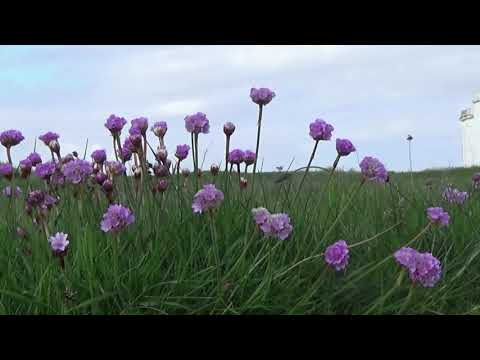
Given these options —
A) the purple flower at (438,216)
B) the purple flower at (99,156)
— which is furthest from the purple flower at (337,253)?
the purple flower at (99,156)

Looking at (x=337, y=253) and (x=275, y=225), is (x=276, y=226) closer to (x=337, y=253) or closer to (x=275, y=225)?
(x=275, y=225)

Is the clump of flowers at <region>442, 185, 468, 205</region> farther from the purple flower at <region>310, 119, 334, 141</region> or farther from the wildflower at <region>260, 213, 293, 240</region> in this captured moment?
the wildflower at <region>260, 213, 293, 240</region>

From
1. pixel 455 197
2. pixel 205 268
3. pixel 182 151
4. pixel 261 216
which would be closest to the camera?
pixel 261 216

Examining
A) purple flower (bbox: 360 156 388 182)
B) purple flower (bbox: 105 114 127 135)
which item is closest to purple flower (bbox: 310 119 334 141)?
purple flower (bbox: 360 156 388 182)

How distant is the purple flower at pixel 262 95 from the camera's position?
3.05 metres

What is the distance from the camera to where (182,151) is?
128 inches

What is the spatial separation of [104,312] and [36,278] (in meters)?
0.43

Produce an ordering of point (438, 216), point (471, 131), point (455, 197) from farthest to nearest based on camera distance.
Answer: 1. point (471, 131)
2. point (455, 197)
3. point (438, 216)

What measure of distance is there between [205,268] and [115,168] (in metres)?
0.83

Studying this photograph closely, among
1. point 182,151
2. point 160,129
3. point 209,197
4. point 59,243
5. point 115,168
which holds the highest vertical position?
point 160,129

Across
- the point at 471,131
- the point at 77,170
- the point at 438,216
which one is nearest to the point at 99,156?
the point at 77,170

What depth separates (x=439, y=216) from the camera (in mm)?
2592

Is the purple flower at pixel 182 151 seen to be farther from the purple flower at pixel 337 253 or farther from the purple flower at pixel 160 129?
the purple flower at pixel 337 253
